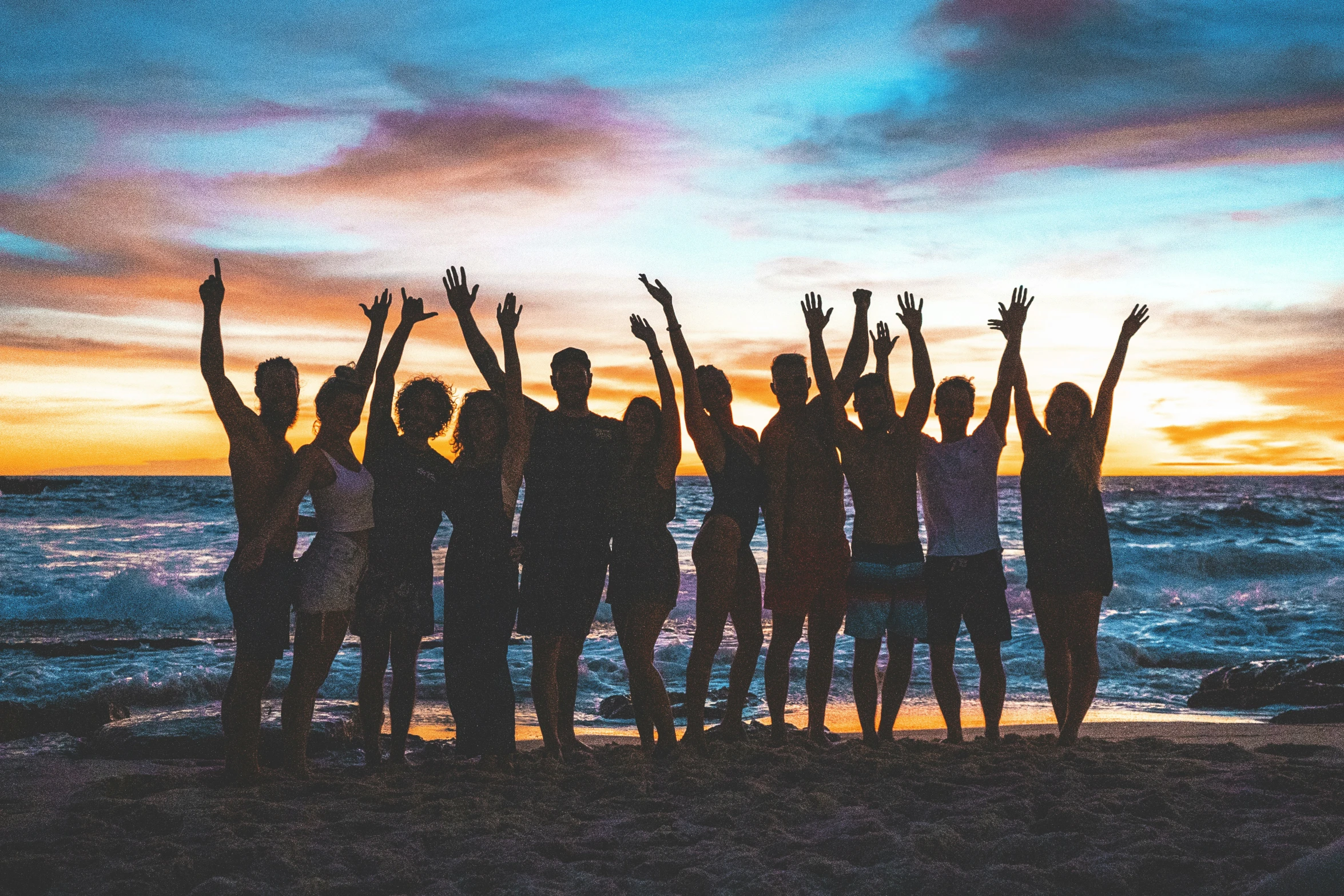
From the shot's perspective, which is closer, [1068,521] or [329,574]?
[329,574]

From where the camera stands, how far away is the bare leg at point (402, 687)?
5.23 meters

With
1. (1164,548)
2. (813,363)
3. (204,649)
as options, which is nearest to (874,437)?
(813,363)

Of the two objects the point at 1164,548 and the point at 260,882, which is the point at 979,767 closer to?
the point at 260,882

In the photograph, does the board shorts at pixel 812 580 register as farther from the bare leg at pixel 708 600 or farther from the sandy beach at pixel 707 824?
the sandy beach at pixel 707 824

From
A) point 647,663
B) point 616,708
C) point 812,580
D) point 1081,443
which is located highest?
point 1081,443

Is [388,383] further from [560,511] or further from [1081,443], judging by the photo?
[1081,443]

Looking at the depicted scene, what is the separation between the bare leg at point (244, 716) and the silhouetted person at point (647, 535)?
179 centimetres

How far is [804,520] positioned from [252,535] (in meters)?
2.96

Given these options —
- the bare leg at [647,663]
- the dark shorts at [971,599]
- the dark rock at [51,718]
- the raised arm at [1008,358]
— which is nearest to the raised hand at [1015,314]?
the raised arm at [1008,358]

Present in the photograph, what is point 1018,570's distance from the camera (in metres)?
20.7

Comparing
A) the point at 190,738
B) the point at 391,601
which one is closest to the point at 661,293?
the point at 391,601

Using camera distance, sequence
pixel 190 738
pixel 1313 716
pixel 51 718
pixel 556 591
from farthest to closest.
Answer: pixel 1313 716, pixel 51 718, pixel 190 738, pixel 556 591

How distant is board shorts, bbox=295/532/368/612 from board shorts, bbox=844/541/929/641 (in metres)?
2.71

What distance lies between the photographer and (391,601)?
514cm
